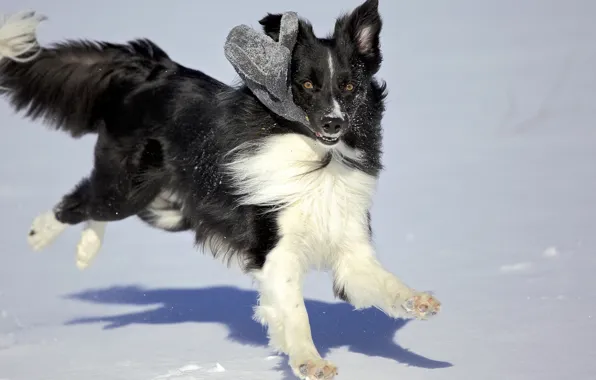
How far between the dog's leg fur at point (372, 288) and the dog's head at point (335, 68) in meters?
0.83

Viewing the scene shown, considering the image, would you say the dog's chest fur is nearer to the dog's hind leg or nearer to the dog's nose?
the dog's nose

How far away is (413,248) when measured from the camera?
8.48m

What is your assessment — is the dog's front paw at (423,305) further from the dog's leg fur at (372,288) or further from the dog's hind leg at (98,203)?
the dog's hind leg at (98,203)

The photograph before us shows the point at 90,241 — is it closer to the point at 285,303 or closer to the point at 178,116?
the point at 178,116

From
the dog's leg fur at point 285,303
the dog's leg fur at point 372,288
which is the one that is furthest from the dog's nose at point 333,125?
the dog's leg fur at point 372,288

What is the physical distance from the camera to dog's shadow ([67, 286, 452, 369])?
20.0 feet

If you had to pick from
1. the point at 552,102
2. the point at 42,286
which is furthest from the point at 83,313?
the point at 552,102

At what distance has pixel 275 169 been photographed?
5695 mm

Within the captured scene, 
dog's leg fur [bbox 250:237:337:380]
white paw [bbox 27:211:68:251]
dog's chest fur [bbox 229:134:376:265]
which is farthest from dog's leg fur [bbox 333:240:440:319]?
white paw [bbox 27:211:68:251]

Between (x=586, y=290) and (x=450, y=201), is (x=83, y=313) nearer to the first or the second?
(x=586, y=290)

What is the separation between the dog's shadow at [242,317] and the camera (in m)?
6.09

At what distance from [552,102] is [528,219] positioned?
556cm

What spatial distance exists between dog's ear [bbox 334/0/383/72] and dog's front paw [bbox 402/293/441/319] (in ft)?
5.10

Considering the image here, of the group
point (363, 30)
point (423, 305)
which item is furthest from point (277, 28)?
point (423, 305)
